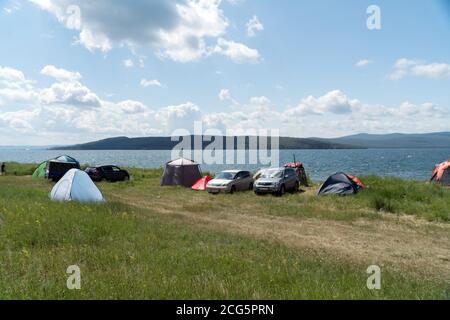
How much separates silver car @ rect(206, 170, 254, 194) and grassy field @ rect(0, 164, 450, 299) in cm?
748

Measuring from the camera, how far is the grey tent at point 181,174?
96.6 feet

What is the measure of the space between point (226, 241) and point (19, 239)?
5.07 metres

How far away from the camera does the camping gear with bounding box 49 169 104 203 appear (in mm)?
17031

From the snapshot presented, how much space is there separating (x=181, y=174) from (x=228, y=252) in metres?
21.1

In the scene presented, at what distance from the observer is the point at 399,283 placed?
6.74 m

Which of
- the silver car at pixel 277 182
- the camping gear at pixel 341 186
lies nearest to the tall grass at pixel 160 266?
the camping gear at pixel 341 186

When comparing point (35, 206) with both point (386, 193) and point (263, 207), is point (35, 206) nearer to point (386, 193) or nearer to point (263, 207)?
point (263, 207)

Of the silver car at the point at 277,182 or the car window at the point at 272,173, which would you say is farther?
the car window at the point at 272,173

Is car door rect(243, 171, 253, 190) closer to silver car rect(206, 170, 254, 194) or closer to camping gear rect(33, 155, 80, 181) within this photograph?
silver car rect(206, 170, 254, 194)

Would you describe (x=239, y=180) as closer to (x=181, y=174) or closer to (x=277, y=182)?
(x=277, y=182)

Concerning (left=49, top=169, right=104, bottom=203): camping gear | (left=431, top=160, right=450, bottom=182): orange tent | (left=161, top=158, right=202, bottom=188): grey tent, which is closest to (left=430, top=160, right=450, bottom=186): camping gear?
(left=431, top=160, right=450, bottom=182): orange tent

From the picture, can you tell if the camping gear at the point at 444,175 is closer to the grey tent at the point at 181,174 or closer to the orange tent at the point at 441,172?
the orange tent at the point at 441,172

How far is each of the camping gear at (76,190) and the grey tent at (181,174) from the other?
11605 millimetres

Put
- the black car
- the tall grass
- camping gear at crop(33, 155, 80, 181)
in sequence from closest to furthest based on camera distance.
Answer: the tall grass → camping gear at crop(33, 155, 80, 181) → the black car
